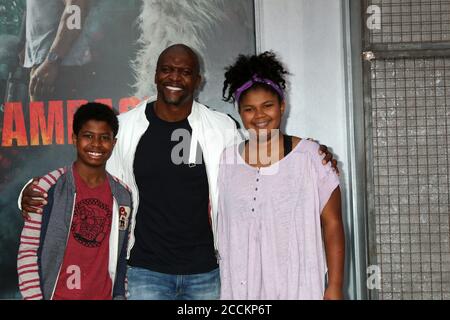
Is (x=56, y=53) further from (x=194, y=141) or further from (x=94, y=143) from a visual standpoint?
(x=194, y=141)

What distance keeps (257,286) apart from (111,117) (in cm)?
102

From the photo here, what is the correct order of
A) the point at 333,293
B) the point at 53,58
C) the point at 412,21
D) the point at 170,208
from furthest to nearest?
the point at 53,58
the point at 412,21
the point at 170,208
the point at 333,293

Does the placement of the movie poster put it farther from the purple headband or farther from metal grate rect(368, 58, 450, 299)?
the purple headband

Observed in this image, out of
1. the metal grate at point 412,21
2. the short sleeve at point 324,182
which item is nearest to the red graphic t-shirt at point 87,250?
the short sleeve at point 324,182

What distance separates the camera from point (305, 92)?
3.49 m

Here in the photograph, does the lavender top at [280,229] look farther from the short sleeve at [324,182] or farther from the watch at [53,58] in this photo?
the watch at [53,58]

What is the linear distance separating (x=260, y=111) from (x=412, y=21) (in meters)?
1.41

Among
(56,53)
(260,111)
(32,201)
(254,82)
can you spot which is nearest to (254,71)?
(254,82)

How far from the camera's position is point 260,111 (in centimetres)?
240

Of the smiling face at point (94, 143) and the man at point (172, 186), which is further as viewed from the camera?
the smiling face at point (94, 143)

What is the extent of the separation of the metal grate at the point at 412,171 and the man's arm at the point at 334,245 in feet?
3.56

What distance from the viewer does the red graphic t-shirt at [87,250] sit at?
8.36 ft
